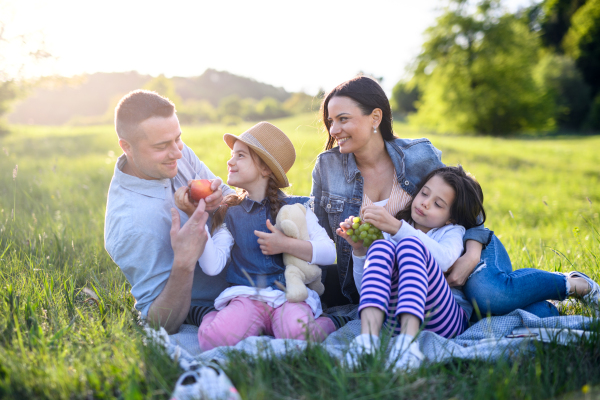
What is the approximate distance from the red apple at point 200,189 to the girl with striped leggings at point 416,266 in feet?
3.23

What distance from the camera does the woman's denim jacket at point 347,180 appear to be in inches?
133

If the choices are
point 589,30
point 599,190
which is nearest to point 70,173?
point 599,190

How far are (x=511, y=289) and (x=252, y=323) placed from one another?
183 centimetres

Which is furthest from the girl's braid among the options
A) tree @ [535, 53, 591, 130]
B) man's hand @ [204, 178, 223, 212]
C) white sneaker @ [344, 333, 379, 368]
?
tree @ [535, 53, 591, 130]

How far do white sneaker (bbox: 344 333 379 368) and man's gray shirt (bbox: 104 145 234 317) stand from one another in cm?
139

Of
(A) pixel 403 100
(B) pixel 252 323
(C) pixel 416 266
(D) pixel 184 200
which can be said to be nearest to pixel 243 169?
(D) pixel 184 200

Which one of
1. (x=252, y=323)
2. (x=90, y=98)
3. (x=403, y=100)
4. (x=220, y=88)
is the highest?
(x=220, y=88)

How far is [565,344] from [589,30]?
49567 millimetres

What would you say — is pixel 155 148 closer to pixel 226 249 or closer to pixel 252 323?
pixel 226 249

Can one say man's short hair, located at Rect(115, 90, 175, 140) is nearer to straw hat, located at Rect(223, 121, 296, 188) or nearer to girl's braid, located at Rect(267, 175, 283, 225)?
straw hat, located at Rect(223, 121, 296, 188)

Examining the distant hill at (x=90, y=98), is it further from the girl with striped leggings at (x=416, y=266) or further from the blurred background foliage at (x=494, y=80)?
the girl with striped leggings at (x=416, y=266)

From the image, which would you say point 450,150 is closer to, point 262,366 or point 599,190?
point 599,190

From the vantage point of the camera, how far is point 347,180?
3516 mm

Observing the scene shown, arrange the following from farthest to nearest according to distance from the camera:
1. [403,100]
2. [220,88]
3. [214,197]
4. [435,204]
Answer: [220,88], [403,100], [435,204], [214,197]
